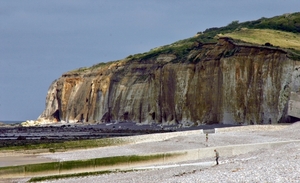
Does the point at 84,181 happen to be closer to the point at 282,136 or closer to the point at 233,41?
the point at 282,136

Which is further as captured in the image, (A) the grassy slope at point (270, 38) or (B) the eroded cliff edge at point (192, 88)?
(A) the grassy slope at point (270, 38)

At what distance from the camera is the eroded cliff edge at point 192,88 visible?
52341 millimetres

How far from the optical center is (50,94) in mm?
120812

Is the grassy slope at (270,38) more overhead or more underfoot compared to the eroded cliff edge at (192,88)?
more overhead

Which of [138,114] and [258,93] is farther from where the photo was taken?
[138,114]

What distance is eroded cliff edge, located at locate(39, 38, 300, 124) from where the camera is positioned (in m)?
52.3

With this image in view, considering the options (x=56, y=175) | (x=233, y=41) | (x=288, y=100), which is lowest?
(x=56, y=175)

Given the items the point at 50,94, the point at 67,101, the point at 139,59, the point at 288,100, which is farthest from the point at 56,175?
the point at 50,94

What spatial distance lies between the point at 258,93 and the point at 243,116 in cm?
316

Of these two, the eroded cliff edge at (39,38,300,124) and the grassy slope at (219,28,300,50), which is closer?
the eroded cliff edge at (39,38,300,124)

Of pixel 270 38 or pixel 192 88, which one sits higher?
pixel 270 38

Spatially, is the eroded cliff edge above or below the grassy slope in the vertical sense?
below

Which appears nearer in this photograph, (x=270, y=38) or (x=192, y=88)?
(x=192, y=88)

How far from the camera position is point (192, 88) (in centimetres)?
6875
